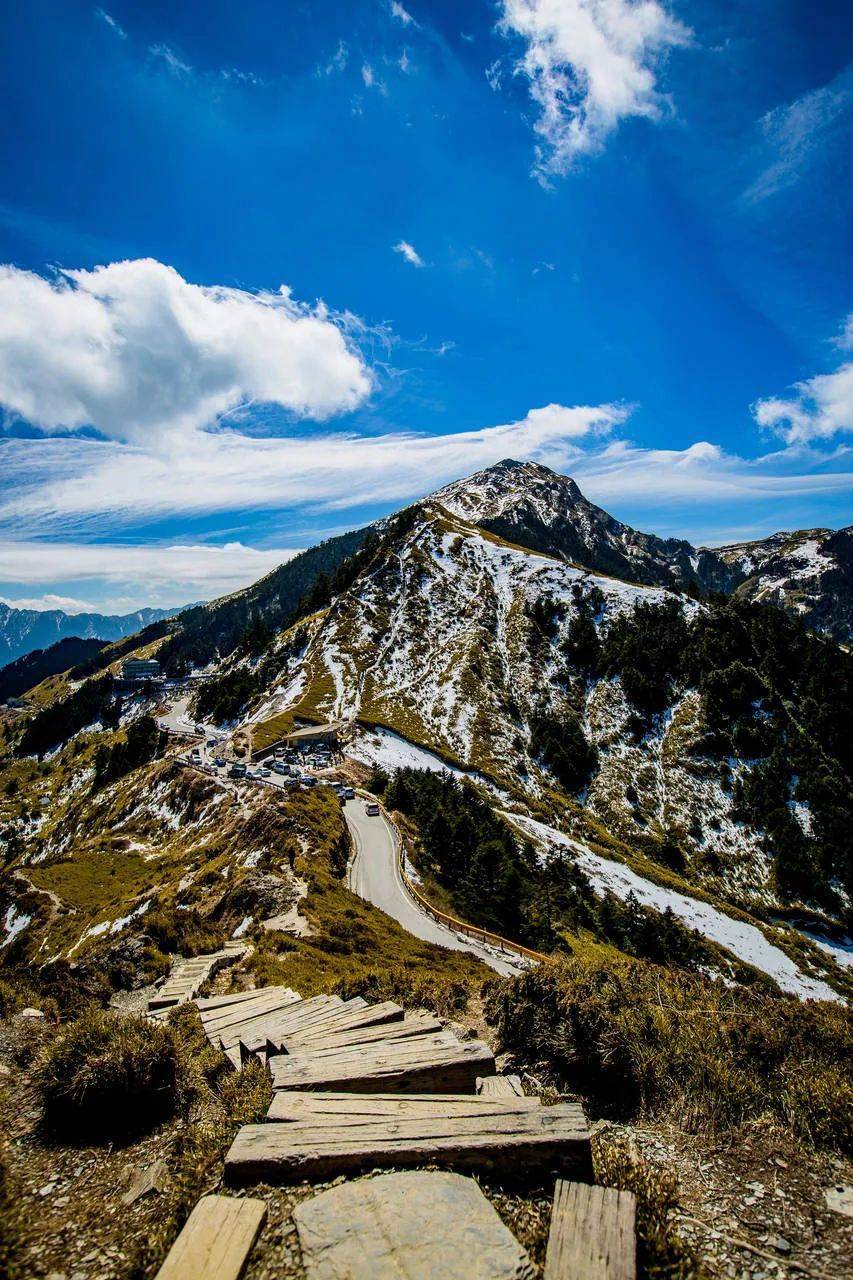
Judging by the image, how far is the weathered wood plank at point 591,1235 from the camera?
398cm

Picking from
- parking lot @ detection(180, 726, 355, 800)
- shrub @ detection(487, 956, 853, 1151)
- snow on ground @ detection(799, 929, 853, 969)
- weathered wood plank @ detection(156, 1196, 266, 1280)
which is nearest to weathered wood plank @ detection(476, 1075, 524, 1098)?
shrub @ detection(487, 956, 853, 1151)

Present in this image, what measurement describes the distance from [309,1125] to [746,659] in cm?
13695

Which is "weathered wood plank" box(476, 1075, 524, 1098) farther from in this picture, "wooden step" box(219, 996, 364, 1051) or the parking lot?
the parking lot

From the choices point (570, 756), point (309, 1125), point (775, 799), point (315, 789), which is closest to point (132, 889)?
point (315, 789)

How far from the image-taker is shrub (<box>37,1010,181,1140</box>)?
6.79 metres

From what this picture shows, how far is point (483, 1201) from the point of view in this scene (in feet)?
14.9

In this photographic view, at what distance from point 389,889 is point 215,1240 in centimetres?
3855

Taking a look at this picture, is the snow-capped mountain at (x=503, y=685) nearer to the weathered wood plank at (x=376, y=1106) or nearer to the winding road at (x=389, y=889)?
the winding road at (x=389, y=889)

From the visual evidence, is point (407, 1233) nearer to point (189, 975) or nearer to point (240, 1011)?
point (240, 1011)

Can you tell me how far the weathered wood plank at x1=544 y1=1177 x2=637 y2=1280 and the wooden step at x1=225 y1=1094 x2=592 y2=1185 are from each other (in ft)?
1.46

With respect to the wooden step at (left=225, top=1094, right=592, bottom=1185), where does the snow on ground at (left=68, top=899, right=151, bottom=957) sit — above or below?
below

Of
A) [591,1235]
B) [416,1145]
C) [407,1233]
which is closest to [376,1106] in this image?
[416,1145]

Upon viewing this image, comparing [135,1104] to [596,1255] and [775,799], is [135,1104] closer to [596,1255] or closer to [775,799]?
[596,1255]

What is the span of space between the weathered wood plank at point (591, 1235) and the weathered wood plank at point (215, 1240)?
2357mm
